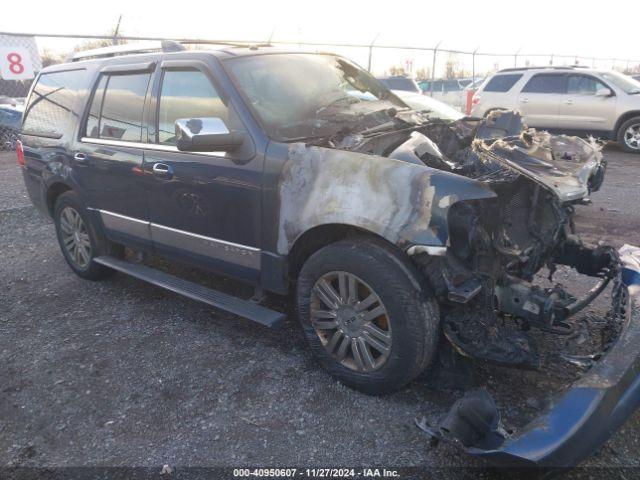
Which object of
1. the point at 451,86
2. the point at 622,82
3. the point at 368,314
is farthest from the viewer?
the point at 451,86

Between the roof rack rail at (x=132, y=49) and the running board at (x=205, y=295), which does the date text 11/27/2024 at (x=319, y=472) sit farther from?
the roof rack rail at (x=132, y=49)

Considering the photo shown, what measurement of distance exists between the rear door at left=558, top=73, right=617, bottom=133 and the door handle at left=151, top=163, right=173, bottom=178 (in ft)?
33.6

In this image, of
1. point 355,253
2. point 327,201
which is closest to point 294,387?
point 355,253

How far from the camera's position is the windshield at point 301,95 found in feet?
10.6

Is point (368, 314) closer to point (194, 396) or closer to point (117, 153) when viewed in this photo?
point (194, 396)

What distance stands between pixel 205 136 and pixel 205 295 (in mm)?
1166

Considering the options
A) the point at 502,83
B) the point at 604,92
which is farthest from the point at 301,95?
the point at 502,83

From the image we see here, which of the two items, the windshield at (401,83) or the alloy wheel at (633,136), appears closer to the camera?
the alloy wheel at (633,136)

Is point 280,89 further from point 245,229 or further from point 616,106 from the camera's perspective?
point 616,106

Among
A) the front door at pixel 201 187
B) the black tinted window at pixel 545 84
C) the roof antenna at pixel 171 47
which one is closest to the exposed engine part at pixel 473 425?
the front door at pixel 201 187

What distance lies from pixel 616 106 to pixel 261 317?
10325mm

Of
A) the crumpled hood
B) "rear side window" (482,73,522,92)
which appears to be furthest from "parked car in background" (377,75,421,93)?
the crumpled hood

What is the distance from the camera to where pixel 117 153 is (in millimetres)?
3879

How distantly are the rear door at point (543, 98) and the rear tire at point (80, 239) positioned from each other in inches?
381
